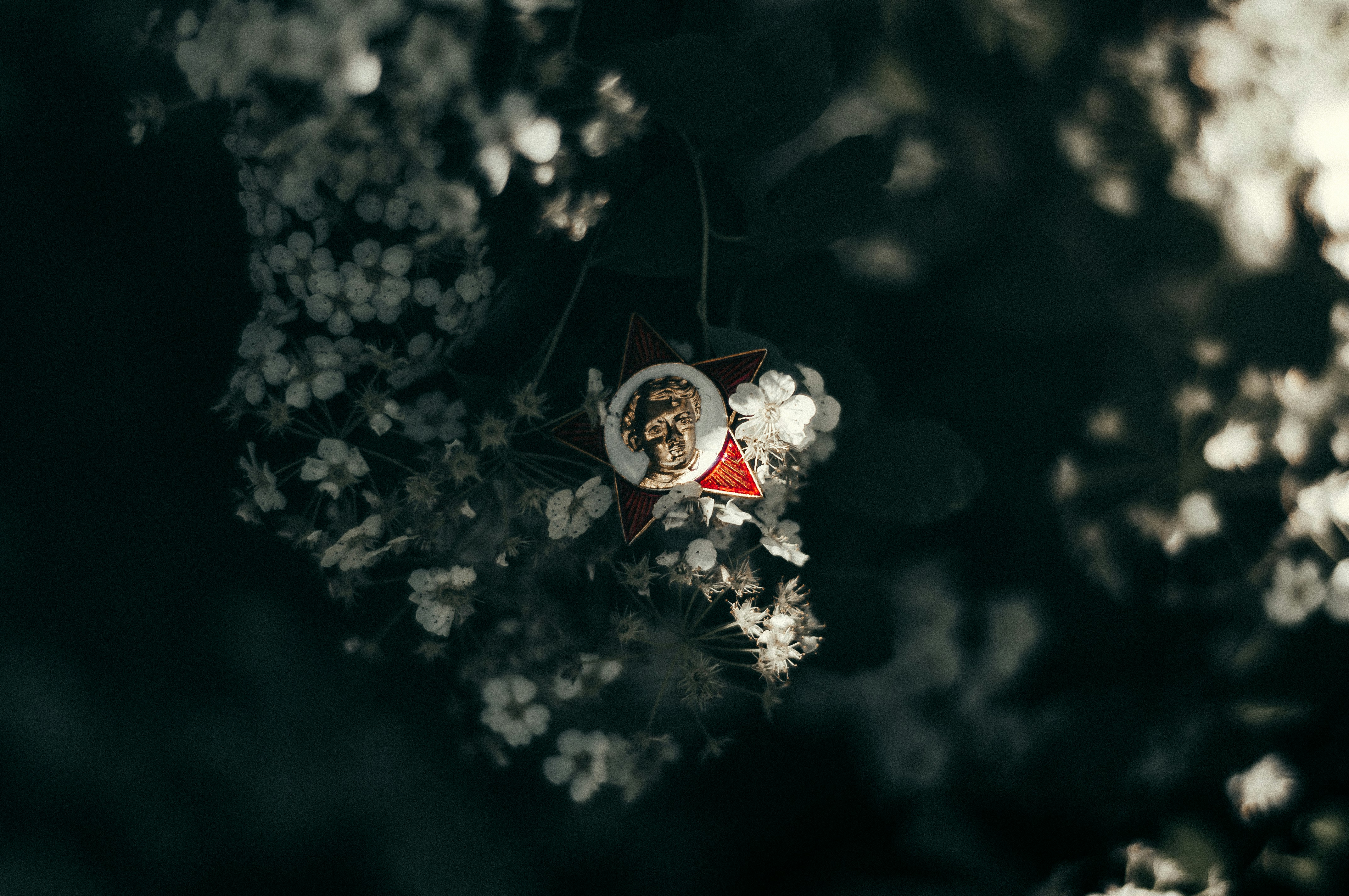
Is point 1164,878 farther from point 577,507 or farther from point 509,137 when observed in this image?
point 509,137

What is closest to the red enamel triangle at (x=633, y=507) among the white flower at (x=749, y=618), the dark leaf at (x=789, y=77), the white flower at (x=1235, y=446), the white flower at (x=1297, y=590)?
the white flower at (x=749, y=618)

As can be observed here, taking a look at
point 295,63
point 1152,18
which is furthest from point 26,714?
point 1152,18

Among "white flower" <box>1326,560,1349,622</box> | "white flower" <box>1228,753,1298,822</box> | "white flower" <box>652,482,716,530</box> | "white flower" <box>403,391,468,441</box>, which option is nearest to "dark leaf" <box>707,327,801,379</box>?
"white flower" <box>652,482,716,530</box>

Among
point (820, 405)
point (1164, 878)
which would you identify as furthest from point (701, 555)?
point (1164, 878)

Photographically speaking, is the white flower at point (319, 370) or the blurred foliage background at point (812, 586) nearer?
the white flower at point (319, 370)

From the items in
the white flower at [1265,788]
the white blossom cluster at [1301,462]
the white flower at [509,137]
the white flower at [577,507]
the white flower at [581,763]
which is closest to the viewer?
the white flower at [509,137]

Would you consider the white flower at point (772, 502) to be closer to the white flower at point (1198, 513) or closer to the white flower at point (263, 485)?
the white flower at point (263, 485)

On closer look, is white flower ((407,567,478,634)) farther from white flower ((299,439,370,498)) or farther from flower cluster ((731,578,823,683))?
flower cluster ((731,578,823,683))
